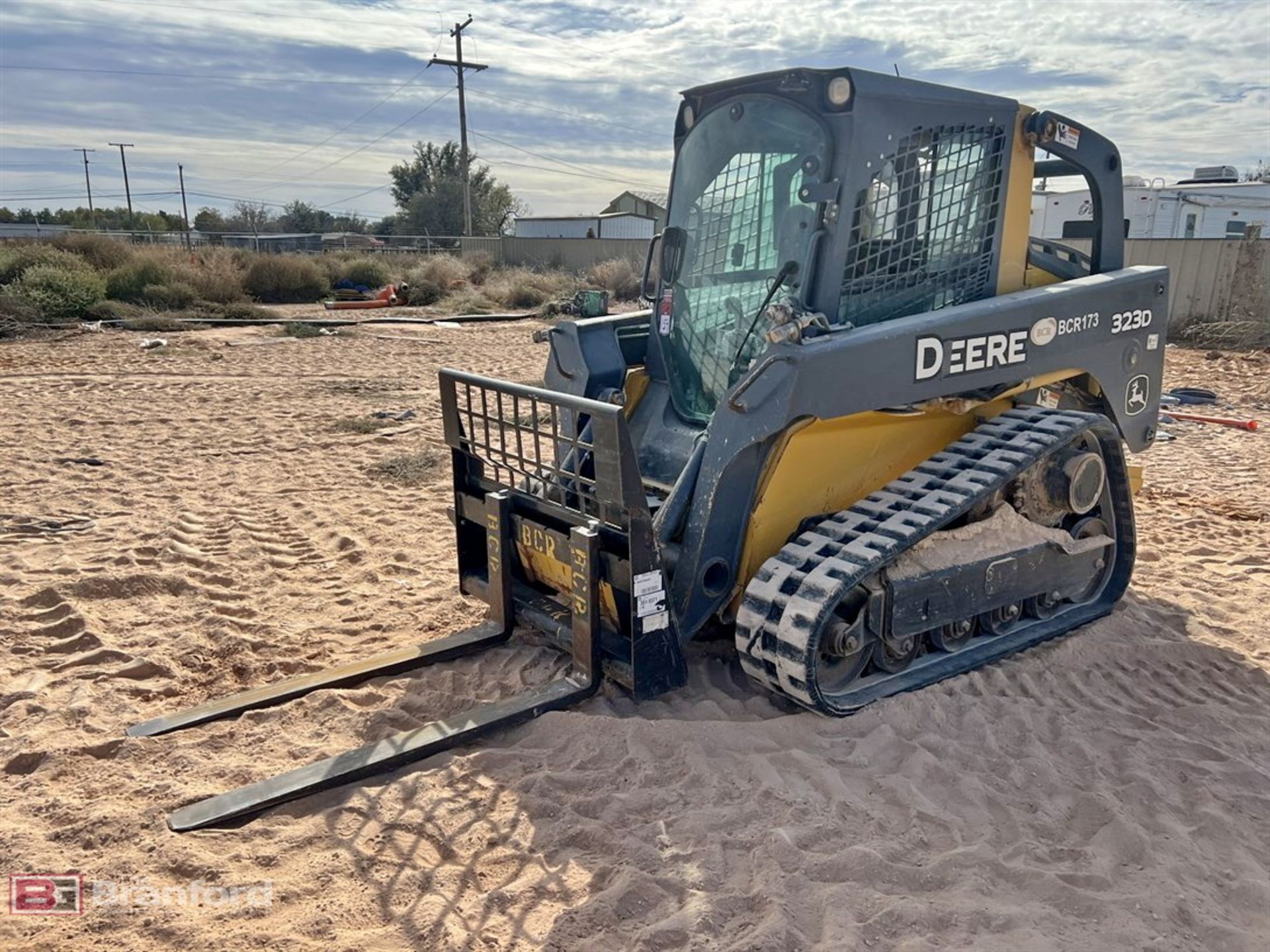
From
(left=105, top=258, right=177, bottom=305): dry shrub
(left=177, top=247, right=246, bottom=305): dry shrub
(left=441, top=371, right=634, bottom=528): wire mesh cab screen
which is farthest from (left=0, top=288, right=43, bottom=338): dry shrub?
(left=441, top=371, right=634, bottom=528): wire mesh cab screen

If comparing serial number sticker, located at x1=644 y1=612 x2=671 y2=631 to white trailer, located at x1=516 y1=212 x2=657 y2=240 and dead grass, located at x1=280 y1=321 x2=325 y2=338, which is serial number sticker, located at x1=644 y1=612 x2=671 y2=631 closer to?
dead grass, located at x1=280 y1=321 x2=325 y2=338

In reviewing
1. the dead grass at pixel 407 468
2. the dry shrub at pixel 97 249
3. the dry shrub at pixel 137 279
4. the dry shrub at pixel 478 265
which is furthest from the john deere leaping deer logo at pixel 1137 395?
the dry shrub at pixel 478 265

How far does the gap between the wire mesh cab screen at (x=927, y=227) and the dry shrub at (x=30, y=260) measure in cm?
2067

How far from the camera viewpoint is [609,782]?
3400 mm

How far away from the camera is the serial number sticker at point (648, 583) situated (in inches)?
144

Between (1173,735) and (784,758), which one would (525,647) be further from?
(1173,735)

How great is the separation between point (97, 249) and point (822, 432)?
24.8 metres

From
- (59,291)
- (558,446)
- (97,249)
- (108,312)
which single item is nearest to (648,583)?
(558,446)

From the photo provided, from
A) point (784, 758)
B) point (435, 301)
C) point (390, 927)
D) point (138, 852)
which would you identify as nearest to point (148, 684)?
point (138, 852)

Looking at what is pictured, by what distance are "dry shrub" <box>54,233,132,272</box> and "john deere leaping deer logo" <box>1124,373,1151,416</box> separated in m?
23.2

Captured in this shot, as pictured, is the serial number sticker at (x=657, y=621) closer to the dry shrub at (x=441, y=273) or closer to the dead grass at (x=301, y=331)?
the dead grass at (x=301, y=331)

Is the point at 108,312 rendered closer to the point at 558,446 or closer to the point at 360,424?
the point at 360,424

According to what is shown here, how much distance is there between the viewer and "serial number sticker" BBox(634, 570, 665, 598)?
365 cm

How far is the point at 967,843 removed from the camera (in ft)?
10.3
